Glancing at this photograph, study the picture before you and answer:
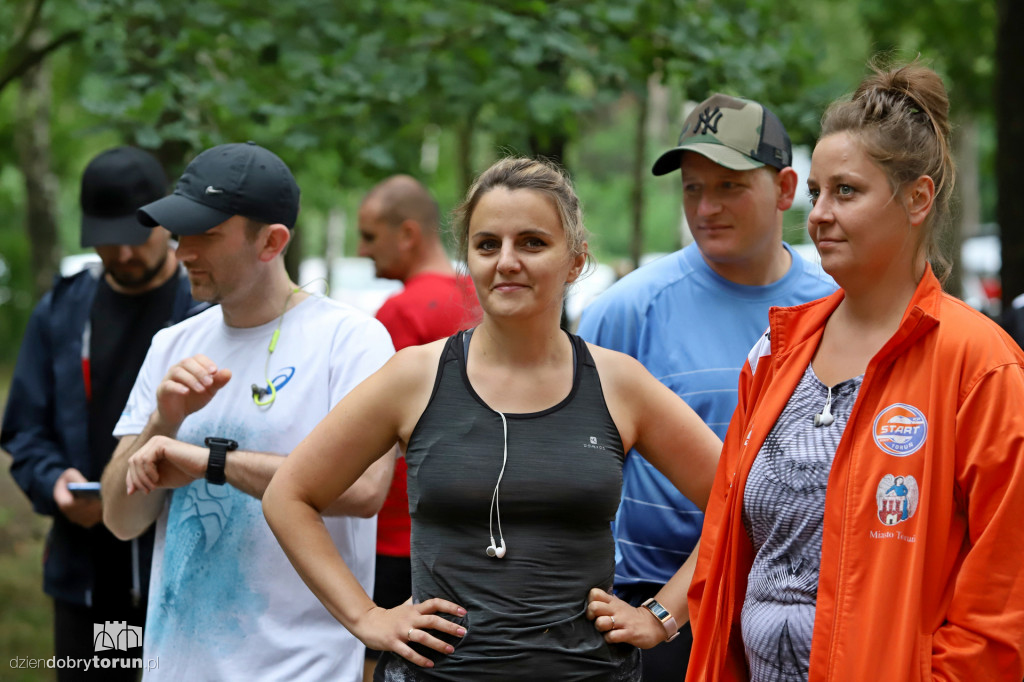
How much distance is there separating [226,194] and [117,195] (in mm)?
1215

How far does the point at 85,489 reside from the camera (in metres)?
3.74

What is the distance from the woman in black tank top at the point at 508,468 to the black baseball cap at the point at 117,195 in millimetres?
1809

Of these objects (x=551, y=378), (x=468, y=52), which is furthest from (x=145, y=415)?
(x=468, y=52)

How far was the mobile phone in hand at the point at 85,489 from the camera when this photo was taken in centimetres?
370

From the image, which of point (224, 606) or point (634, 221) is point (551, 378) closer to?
point (224, 606)

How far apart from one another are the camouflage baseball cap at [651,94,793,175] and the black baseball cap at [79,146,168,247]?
2.06m

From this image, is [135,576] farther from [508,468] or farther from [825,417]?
[825,417]

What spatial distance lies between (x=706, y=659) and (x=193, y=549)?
1498 mm

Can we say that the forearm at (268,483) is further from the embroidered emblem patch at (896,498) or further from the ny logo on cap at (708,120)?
the ny logo on cap at (708,120)

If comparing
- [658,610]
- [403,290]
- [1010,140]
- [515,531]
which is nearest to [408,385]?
[515,531]

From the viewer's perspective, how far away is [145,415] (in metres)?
3.15

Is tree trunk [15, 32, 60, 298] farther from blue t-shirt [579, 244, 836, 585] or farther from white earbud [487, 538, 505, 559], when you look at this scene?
white earbud [487, 538, 505, 559]

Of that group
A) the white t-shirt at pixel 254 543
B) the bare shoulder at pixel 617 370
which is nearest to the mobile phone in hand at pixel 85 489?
the white t-shirt at pixel 254 543

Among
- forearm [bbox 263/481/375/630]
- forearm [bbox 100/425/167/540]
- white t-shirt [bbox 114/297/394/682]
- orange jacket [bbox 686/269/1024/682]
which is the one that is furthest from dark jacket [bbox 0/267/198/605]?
orange jacket [bbox 686/269/1024/682]
